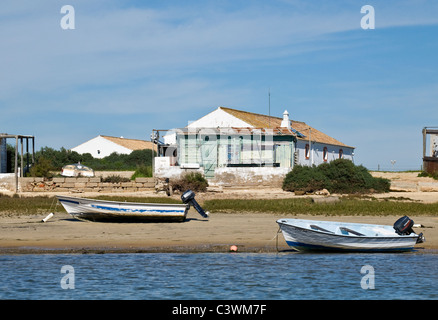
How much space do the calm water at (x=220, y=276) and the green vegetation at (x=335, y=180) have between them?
1908 centimetres

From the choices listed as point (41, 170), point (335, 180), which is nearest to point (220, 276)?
point (335, 180)

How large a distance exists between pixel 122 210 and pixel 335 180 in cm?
1891

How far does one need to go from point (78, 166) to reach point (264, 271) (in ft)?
121

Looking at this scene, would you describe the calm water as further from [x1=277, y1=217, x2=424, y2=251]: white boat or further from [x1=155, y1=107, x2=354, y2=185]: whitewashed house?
[x1=155, y1=107, x2=354, y2=185]: whitewashed house

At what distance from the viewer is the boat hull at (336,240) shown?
1798 centimetres

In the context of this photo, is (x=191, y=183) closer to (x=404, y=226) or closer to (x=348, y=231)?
(x=348, y=231)

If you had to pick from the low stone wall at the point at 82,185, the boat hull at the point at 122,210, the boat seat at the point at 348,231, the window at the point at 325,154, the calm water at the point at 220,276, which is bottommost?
the calm water at the point at 220,276

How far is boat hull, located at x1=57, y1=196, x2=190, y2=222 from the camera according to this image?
75.0ft

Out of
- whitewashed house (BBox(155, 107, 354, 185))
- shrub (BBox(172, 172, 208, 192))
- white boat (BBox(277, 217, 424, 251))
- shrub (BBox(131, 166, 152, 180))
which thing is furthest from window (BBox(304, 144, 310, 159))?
white boat (BBox(277, 217, 424, 251))

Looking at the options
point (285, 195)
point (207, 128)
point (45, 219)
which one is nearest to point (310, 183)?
point (285, 195)

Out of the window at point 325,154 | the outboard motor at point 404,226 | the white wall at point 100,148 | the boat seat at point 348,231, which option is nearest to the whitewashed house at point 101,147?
the white wall at point 100,148

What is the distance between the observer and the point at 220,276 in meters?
16.4

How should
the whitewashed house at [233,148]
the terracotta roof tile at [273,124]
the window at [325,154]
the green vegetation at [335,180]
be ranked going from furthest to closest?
1. the window at [325,154]
2. the terracotta roof tile at [273,124]
3. the whitewashed house at [233,148]
4. the green vegetation at [335,180]

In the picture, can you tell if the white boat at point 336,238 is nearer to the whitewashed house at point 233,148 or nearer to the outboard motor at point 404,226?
the outboard motor at point 404,226
